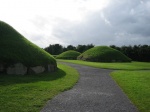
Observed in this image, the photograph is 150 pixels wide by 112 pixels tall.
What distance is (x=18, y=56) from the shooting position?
19047mm

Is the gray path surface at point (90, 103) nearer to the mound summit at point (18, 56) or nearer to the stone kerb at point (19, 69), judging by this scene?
the stone kerb at point (19, 69)

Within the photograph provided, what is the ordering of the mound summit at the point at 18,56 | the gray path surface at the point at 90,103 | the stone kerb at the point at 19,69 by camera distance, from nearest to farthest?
the gray path surface at the point at 90,103, the stone kerb at the point at 19,69, the mound summit at the point at 18,56

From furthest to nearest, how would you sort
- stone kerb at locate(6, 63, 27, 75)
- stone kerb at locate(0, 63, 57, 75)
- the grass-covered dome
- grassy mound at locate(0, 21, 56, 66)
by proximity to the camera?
the grass-covered dome → grassy mound at locate(0, 21, 56, 66) → stone kerb at locate(6, 63, 27, 75) → stone kerb at locate(0, 63, 57, 75)

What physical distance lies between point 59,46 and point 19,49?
284 ft

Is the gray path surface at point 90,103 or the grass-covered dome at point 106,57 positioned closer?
the gray path surface at point 90,103

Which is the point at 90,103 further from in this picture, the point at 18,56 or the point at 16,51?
the point at 16,51

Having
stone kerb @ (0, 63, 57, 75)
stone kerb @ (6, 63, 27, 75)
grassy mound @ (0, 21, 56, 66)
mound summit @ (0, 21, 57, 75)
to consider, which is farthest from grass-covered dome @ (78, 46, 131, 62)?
stone kerb @ (6, 63, 27, 75)

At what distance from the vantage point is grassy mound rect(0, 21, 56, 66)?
60.4 feet

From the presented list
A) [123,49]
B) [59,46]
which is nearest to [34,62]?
[123,49]

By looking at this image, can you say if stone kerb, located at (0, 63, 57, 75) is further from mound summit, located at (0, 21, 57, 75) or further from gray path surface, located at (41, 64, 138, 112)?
gray path surface, located at (41, 64, 138, 112)

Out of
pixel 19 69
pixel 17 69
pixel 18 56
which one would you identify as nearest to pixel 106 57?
pixel 18 56

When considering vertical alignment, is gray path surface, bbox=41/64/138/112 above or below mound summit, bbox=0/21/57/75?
below

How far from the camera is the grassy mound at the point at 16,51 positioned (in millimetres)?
18406

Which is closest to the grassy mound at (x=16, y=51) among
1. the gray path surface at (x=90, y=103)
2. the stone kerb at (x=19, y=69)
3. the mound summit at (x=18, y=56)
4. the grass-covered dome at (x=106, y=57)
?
the mound summit at (x=18, y=56)
